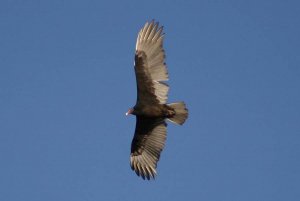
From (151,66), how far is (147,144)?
6.21 feet

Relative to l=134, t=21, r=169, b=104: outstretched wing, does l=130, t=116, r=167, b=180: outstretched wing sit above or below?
below

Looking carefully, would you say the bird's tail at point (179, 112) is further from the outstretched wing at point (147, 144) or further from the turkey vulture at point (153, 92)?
the outstretched wing at point (147, 144)

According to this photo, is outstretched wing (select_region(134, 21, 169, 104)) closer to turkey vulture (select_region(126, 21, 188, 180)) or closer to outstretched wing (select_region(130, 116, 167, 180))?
turkey vulture (select_region(126, 21, 188, 180))

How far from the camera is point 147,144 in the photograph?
623 inches

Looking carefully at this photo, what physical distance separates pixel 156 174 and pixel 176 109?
1510mm

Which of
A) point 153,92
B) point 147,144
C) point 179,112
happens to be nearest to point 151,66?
point 153,92

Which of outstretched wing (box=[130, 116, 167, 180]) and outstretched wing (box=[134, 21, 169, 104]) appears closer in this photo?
outstretched wing (box=[134, 21, 169, 104])

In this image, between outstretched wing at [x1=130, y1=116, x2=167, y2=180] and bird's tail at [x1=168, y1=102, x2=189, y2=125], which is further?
outstretched wing at [x1=130, y1=116, x2=167, y2=180]

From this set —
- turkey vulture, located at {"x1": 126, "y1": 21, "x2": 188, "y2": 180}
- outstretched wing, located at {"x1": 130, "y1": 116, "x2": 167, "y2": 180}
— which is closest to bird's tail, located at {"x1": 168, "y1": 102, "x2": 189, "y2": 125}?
turkey vulture, located at {"x1": 126, "y1": 21, "x2": 188, "y2": 180}

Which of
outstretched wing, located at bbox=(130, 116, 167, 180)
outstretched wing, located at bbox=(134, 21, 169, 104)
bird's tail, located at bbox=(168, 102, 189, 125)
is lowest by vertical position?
outstretched wing, located at bbox=(130, 116, 167, 180)

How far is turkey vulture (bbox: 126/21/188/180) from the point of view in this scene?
583 inches

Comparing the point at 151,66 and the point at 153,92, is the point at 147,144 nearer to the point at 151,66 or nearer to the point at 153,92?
the point at 153,92

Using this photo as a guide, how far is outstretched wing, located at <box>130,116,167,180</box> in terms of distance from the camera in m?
15.6

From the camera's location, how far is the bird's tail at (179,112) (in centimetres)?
1499
